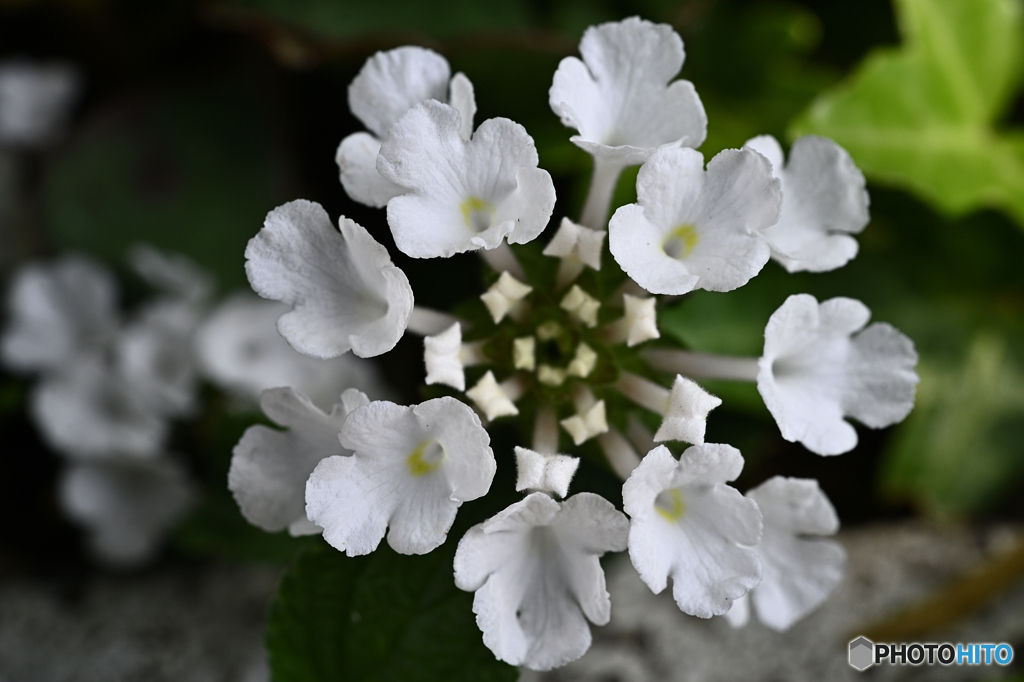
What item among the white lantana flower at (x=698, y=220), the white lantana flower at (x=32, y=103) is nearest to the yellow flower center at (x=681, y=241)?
the white lantana flower at (x=698, y=220)

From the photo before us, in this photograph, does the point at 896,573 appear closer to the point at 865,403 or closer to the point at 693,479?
the point at 865,403

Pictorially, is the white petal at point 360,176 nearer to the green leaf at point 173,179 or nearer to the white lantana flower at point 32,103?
the green leaf at point 173,179

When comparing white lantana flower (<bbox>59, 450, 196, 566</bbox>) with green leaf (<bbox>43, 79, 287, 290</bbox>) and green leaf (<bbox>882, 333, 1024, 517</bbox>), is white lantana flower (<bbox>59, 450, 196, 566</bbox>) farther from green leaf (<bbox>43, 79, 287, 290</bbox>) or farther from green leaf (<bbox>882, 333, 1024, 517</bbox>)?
green leaf (<bbox>882, 333, 1024, 517</bbox>)

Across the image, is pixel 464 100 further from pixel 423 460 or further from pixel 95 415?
pixel 95 415

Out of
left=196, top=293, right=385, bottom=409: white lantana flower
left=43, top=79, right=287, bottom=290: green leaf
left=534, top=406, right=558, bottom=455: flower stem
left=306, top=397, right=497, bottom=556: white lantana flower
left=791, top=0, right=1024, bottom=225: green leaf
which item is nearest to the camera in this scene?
left=306, top=397, right=497, bottom=556: white lantana flower

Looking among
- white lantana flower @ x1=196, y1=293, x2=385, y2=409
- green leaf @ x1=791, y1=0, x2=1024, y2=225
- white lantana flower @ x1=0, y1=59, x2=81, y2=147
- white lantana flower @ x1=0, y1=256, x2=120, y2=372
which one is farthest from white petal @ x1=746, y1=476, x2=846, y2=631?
white lantana flower @ x1=0, y1=59, x2=81, y2=147

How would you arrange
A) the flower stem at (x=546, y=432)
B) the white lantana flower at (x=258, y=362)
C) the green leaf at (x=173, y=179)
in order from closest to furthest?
the flower stem at (x=546, y=432)
the white lantana flower at (x=258, y=362)
the green leaf at (x=173, y=179)
